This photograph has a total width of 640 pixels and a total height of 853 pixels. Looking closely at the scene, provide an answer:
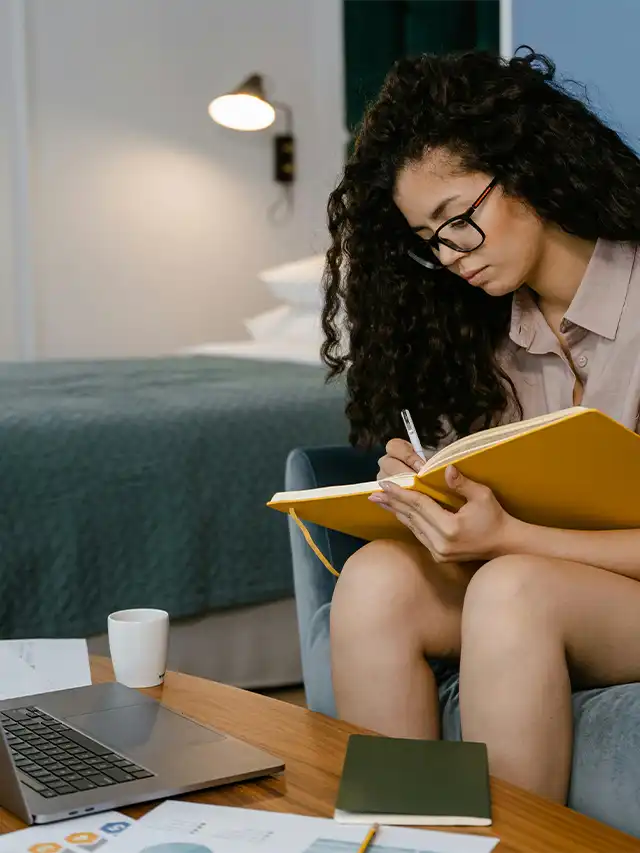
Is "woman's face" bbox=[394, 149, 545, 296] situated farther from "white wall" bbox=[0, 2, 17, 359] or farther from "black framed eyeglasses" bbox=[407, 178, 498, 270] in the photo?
"white wall" bbox=[0, 2, 17, 359]

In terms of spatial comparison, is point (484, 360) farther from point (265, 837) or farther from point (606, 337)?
point (265, 837)

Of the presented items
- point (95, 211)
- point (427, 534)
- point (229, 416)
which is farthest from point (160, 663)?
point (95, 211)

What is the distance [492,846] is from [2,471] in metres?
1.20

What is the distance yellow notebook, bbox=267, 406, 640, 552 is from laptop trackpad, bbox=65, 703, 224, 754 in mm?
274

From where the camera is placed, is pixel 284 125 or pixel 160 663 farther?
pixel 284 125

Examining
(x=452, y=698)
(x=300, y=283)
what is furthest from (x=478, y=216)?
(x=300, y=283)

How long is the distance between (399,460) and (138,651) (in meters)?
0.38

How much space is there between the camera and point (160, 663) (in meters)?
1.14

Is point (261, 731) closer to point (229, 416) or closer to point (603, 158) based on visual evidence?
point (603, 158)

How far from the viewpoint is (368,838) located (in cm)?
73

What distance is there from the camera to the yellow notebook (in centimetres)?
97

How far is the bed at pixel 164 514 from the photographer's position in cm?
177

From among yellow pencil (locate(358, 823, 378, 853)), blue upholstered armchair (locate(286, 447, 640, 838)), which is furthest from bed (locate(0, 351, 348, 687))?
yellow pencil (locate(358, 823, 378, 853))

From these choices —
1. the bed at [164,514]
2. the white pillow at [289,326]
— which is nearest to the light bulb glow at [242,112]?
the white pillow at [289,326]
